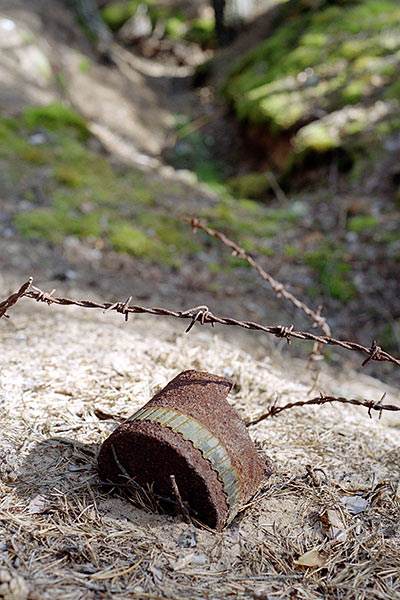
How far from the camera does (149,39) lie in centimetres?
1405

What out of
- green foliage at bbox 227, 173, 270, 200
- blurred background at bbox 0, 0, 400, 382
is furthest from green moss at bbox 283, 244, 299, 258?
green foliage at bbox 227, 173, 270, 200

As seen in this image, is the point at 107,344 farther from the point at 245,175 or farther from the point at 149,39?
the point at 149,39

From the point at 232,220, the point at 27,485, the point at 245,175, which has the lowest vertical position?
the point at 27,485

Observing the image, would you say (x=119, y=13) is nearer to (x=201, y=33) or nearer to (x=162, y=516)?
(x=201, y=33)

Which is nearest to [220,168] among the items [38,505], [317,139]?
[317,139]

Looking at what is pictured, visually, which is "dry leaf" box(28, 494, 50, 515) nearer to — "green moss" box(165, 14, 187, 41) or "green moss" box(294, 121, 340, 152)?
"green moss" box(294, 121, 340, 152)

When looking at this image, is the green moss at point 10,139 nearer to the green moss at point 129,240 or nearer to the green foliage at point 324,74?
the green moss at point 129,240

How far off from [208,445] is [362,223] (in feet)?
14.8

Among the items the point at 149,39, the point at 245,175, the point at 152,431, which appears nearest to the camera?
the point at 152,431

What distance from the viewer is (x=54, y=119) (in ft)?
22.6

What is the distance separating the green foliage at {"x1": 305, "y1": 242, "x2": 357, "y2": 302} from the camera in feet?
16.1

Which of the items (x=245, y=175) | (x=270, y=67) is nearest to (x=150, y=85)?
(x=270, y=67)

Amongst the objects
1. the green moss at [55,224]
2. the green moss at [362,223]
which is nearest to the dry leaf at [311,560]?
the green moss at [55,224]

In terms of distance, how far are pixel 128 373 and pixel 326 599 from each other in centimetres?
147
